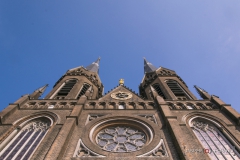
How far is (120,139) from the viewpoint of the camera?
16.3m

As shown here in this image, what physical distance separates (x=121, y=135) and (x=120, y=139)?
51cm

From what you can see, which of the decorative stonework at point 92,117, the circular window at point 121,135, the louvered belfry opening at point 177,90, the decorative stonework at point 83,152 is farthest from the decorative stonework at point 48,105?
the louvered belfry opening at point 177,90

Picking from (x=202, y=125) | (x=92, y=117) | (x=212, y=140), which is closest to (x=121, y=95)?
(x=92, y=117)

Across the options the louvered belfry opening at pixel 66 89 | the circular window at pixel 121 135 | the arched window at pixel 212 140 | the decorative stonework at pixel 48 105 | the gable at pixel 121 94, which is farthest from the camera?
the louvered belfry opening at pixel 66 89

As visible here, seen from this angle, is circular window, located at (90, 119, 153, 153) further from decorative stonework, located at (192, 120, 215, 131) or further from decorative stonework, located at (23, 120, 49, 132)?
decorative stonework, located at (192, 120, 215, 131)

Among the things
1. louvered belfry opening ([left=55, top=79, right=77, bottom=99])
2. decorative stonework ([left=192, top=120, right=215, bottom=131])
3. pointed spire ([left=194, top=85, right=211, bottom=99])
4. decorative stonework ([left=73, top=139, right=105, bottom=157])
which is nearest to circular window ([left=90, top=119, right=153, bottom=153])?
decorative stonework ([left=73, top=139, right=105, bottom=157])

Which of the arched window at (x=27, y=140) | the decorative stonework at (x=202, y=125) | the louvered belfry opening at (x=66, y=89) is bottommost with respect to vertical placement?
the arched window at (x=27, y=140)

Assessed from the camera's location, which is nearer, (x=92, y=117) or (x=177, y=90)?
(x=92, y=117)

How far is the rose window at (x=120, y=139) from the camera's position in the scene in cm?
1523

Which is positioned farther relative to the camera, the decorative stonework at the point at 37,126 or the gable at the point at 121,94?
the gable at the point at 121,94

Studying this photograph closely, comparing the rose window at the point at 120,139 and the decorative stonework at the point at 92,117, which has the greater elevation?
the decorative stonework at the point at 92,117

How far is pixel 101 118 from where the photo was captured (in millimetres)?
18297

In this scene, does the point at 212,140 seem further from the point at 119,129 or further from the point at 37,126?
the point at 37,126

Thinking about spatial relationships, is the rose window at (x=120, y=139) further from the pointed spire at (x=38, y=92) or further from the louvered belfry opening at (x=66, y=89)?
the pointed spire at (x=38, y=92)
